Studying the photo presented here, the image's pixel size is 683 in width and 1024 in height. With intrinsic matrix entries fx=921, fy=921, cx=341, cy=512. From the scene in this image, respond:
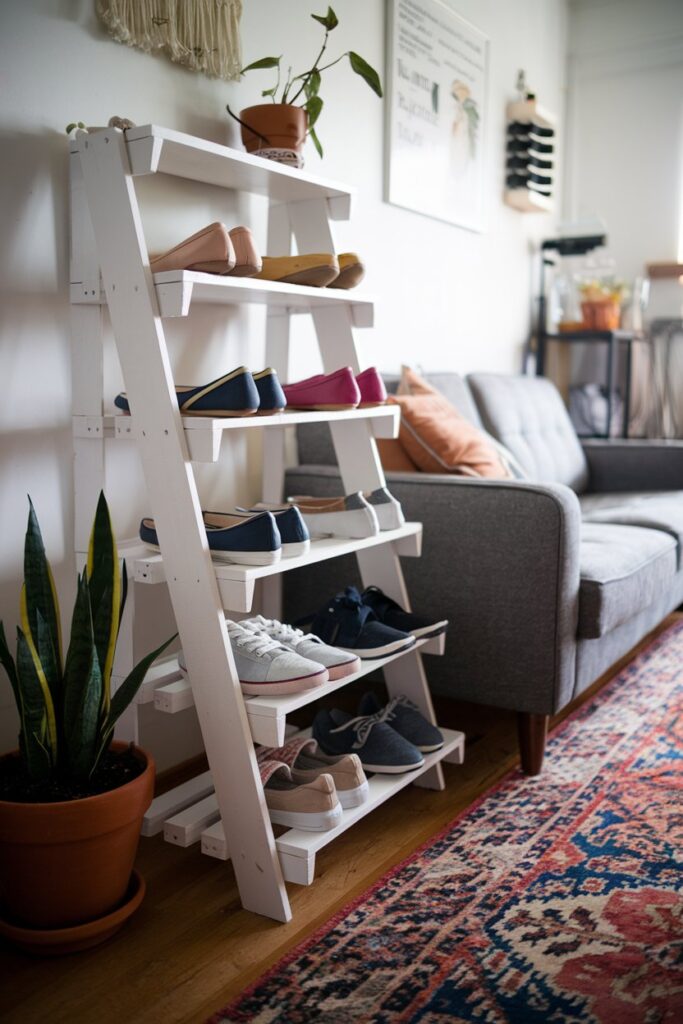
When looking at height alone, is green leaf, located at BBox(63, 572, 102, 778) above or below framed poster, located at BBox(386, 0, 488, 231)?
below

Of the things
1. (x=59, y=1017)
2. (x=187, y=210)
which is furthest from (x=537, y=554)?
(x=59, y=1017)

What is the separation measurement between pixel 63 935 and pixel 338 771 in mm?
519

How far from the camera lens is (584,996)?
4.11 feet

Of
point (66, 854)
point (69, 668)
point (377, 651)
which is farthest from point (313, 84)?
point (66, 854)

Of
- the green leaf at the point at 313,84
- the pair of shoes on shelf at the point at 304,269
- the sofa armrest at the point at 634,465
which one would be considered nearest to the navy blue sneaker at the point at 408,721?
the pair of shoes on shelf at the point at 304,269

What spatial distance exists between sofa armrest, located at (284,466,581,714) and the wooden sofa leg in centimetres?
4

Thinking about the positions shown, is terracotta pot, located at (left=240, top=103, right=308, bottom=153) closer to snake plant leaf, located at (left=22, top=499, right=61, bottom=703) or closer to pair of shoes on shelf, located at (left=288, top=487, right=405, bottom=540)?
pair of shoes on shelf, located at (left=288, top=487, right=405, bottom=540)

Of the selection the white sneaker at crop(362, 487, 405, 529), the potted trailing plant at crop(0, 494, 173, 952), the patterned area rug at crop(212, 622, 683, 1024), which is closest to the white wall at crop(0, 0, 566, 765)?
the potted trailing plant at crop(0, 494, 173, 952)

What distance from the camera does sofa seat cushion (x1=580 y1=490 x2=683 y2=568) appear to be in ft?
8.30

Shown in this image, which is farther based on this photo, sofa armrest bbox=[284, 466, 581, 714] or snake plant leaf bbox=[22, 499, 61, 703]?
sofa armrest bbox=[284, 466, 581, 714]

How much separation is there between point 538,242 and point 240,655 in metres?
2.91

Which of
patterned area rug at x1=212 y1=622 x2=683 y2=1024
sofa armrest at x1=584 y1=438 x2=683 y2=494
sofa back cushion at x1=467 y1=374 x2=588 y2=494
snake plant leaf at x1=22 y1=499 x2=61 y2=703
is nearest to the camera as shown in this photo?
patterned area rug at x1=212 y1=622 x2=683 y2=1024

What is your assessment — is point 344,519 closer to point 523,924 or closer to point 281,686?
point 281,686

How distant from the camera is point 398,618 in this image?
181 centimetres
